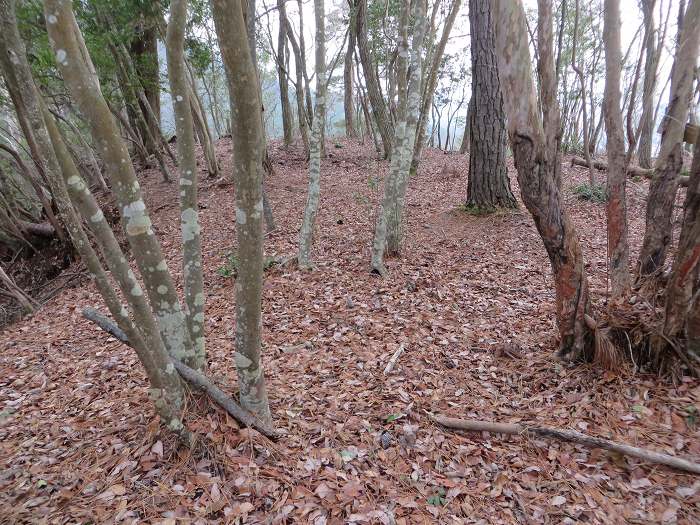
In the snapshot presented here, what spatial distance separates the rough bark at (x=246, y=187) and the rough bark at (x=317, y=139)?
3.60 m

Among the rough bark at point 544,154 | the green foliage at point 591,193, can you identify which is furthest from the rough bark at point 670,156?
the green foliage at point 591,193

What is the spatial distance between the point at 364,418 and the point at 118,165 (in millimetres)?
2781

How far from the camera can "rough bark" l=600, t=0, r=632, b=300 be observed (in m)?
3.62

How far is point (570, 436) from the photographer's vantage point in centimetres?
301

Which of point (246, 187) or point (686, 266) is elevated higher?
point (246, 187)

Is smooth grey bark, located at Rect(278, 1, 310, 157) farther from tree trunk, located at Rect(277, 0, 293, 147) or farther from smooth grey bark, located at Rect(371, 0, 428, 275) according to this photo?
smooth grey bark, located at Rect(371, 0, 428, 275)

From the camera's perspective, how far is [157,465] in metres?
2.78

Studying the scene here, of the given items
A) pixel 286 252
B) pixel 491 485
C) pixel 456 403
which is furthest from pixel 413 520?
pixel 286 252

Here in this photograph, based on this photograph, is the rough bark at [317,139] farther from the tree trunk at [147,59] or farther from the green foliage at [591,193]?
the green foliage at [591,193]

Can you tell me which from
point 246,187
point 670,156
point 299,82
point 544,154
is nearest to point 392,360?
point 544,154

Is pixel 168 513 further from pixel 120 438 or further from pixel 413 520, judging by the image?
pixel 413 520

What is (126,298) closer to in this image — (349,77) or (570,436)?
(570,436)

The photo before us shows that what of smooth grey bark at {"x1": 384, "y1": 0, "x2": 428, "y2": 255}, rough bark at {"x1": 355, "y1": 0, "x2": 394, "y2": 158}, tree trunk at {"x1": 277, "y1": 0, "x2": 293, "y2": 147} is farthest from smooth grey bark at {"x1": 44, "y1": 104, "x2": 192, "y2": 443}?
tree trunk at {"x1": 277, "y1": 0, "x2": 293, "y2": 147}

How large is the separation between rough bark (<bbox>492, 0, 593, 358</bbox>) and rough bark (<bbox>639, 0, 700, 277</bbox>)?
34.8 inches
